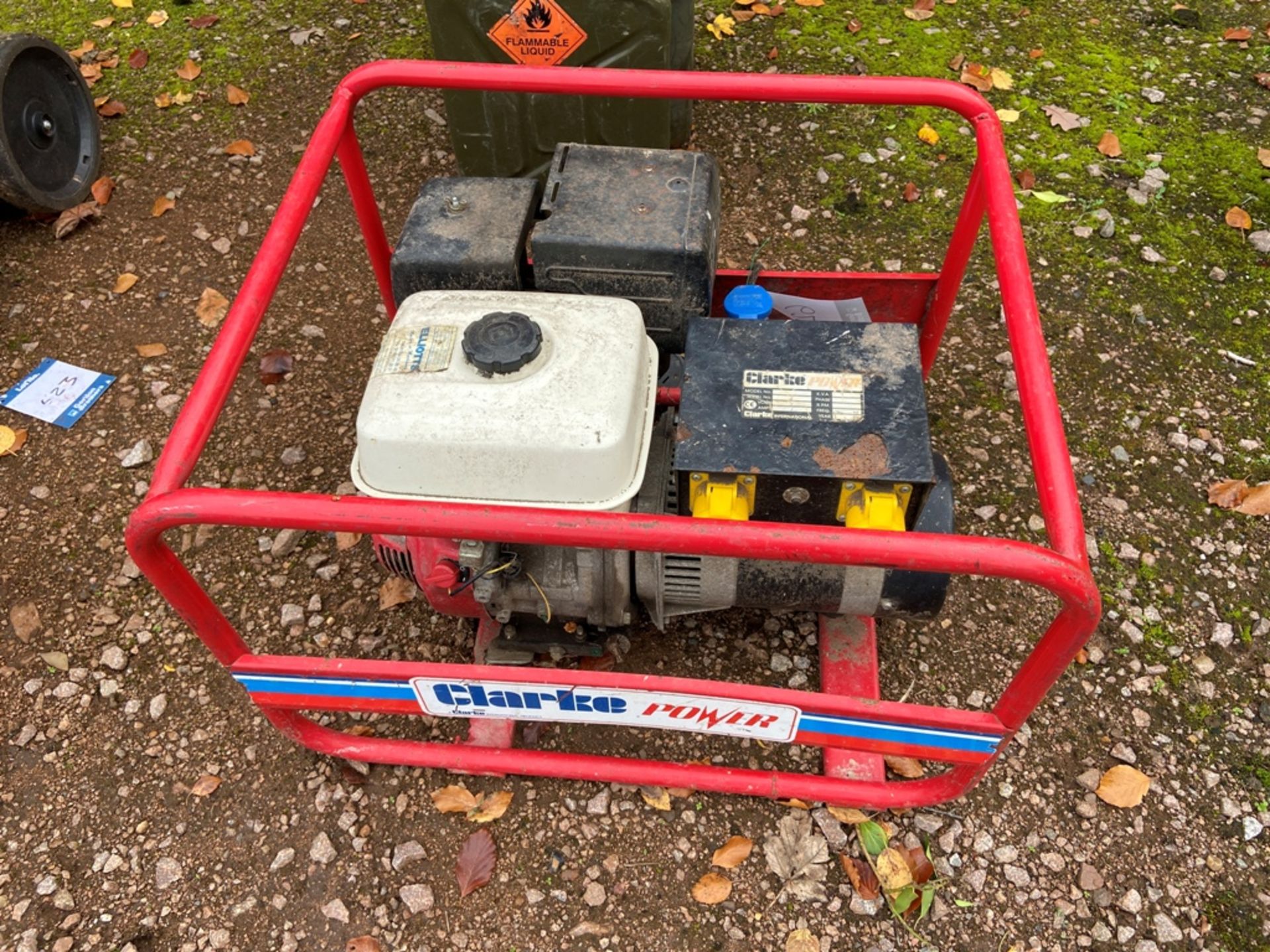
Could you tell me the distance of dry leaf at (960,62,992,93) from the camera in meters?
4.24

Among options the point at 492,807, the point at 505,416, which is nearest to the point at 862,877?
the point at 492,807

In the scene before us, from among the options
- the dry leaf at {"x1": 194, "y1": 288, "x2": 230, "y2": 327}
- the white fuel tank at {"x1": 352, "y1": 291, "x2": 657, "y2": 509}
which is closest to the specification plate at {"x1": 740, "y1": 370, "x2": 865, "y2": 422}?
the white fuel tank at {"x1": 352, "y1": 291, "x2": 657, "y2": 509}

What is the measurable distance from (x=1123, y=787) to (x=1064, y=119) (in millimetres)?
2977

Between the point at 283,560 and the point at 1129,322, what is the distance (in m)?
3.07

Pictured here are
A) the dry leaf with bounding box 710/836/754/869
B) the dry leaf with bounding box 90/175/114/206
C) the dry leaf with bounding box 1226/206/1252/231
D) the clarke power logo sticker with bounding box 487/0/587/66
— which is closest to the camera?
the dry leaf with bounding box 710/836/754/869

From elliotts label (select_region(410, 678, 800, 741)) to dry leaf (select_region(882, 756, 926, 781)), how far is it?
65 cm

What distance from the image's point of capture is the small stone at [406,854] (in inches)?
91.4

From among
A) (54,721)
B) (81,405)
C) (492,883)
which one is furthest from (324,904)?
(81,405)

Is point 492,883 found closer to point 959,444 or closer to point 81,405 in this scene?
point 959,444

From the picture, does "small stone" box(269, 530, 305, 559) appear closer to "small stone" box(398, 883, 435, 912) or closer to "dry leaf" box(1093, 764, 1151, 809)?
"small stone" box(398, 883, 435, 912)

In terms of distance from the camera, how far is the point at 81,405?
3.22 metres

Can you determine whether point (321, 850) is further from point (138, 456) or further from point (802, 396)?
point (802, 396)

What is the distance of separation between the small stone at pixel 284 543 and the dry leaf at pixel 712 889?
1.55 meters

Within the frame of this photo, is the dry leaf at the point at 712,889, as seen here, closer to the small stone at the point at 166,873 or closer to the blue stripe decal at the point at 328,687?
the blue stripe decal at the point at 328,687
